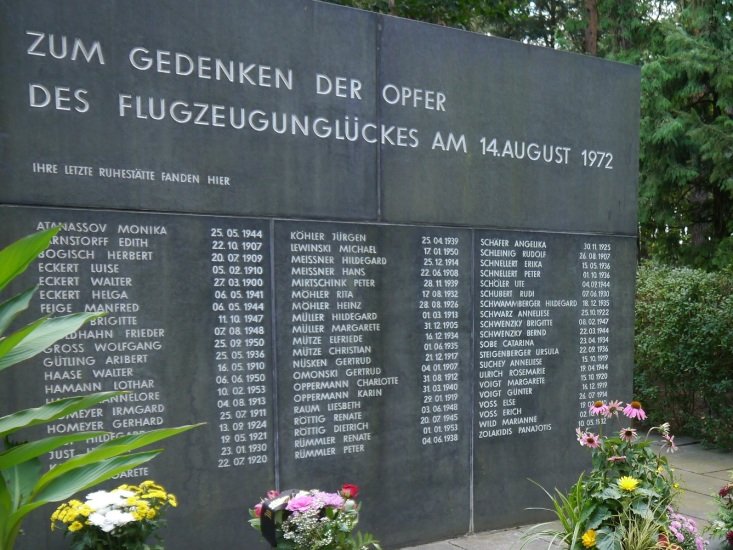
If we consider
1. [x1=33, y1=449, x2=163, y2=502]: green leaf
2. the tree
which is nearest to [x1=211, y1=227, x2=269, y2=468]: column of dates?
[x1=33, y1=449, x2=163, y2=502]: green leaf

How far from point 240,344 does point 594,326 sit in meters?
2.92

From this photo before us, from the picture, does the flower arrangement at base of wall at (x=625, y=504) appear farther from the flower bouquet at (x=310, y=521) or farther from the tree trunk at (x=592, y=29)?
the tree trunk at (x=592, y=29)

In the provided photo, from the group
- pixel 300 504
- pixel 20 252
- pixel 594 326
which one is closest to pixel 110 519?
pixel 300 504

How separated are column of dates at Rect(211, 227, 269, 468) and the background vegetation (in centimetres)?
600

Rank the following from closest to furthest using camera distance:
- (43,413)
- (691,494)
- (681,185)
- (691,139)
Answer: (43,413) → (691,494) → (691,139) → (681,185)

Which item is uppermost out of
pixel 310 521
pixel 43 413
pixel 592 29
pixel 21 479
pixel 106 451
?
pixel 592 29

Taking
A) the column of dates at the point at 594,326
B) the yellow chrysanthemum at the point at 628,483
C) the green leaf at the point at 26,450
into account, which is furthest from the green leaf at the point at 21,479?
the column of dates at the point at 594,326

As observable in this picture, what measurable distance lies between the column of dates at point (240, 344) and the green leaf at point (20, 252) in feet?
4.99

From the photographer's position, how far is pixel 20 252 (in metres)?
2.79

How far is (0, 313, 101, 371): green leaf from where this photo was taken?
275 centimetres

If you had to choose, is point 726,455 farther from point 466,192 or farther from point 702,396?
point 466,192

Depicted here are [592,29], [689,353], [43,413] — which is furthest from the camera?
[592,29]

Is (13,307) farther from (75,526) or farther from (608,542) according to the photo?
(608,542)

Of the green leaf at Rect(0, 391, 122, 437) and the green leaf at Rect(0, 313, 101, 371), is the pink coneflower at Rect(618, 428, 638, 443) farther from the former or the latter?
Result: the green leaf at Rect(0, 313, 101, 371)
